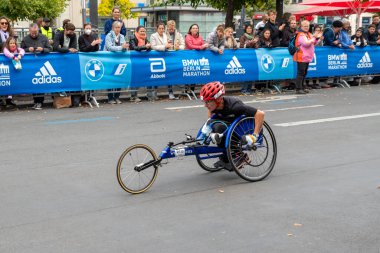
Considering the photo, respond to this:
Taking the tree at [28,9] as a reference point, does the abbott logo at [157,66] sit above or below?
below

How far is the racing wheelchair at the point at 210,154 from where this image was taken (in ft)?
22.7

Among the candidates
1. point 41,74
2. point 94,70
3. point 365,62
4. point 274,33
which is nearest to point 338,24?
point 365,62

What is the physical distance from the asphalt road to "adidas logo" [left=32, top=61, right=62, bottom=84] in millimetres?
→ 2620

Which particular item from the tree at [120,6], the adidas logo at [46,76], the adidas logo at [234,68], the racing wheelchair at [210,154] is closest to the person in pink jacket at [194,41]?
the adidas logo at [234,68]

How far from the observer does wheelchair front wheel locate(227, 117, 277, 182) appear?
291 inches

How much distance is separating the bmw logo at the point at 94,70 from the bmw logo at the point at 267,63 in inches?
197

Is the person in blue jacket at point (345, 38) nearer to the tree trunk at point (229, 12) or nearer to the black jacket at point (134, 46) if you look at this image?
the tree trunk at point (229, 12)

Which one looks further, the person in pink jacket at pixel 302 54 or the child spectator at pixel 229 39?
the person in pink jacket at pixel 302 54

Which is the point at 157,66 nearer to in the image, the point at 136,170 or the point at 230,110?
the point at 230,110

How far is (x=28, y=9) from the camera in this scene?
45.8m

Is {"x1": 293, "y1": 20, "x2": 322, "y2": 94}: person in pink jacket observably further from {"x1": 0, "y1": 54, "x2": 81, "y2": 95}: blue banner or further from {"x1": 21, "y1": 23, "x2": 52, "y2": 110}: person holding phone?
{"x1": 21, "y1": 23, "x2": 52, "y2": 110}: person holding phone

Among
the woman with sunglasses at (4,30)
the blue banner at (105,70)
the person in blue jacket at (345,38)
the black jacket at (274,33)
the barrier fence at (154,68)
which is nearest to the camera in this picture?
the barrier fence at (154,68)

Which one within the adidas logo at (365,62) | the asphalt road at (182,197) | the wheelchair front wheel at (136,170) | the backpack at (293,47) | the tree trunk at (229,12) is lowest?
the asphalt road at (182,197)

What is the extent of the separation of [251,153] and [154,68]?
872cm
